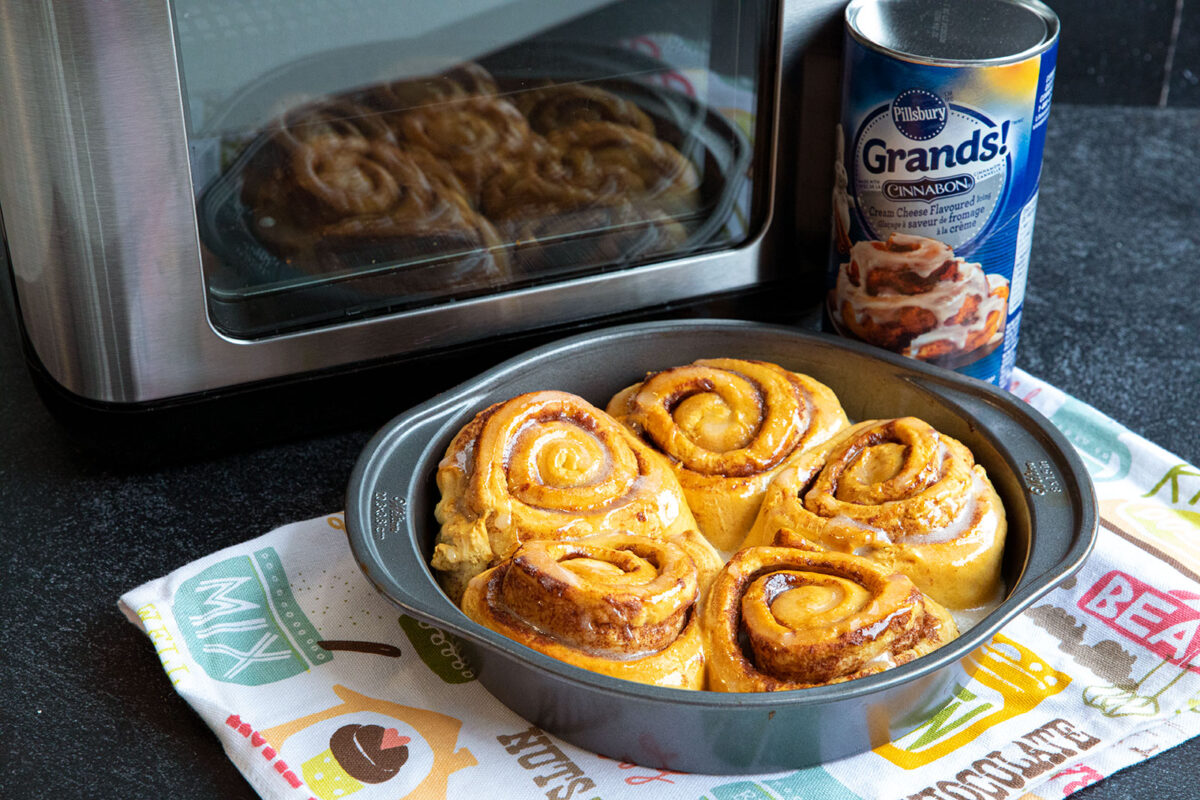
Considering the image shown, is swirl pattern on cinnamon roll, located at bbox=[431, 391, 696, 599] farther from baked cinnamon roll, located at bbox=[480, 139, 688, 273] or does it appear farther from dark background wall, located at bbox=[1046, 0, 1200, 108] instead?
dark background wall, located at bbox=[1046, 0, 1200, 108]

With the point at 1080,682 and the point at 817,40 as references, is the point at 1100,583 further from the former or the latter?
the point at 817,40

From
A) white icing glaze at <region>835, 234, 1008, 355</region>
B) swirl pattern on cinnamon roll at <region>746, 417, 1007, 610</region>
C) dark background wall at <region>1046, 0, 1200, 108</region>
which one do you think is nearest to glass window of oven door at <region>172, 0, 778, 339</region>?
white icing glaze at <region>835, 234, 1008, 355</region>

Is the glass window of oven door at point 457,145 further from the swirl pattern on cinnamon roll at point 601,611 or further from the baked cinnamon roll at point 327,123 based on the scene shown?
the swirl pattern on cinnamon roll at point 601,611

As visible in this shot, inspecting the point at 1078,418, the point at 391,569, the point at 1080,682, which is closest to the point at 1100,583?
the point at 1080,682

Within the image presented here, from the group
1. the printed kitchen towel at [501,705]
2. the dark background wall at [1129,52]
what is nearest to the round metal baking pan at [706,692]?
the printed kitchen towel at [501,705]

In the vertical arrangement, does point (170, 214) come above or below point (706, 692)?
above


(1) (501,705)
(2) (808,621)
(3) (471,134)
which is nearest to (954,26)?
(3) (471,134)

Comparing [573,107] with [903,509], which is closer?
[903,509]

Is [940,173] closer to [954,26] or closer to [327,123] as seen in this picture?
[954,26]
